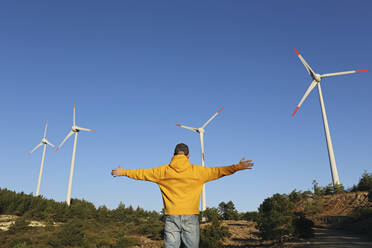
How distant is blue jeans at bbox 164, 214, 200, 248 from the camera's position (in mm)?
4984

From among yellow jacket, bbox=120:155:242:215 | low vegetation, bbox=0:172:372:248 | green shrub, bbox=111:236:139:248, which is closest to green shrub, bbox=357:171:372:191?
low vegetation, bbox=0:172:372:248

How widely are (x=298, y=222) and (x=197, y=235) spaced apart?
2128 centimetres

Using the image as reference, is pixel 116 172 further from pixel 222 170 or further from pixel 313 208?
pixel 313 208

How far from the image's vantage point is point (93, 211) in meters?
54.8

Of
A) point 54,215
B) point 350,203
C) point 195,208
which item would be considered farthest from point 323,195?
point 195,208

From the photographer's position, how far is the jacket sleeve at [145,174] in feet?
18.3

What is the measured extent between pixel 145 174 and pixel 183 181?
0.86m

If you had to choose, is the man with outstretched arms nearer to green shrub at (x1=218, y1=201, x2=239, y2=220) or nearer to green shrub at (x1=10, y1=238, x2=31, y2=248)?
green shrub at (x1=10, y1=238, x2=31, y2=248)

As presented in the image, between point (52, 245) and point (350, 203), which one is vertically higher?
point (350, 203)

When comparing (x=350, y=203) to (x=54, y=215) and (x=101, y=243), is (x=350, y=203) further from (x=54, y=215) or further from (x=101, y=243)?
(x=54, y=215)

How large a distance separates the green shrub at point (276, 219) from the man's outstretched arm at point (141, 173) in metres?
21.2

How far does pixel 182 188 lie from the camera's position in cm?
532

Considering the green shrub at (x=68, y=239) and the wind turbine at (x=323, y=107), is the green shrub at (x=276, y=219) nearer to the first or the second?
the wind turbine at (x=323, y=107)

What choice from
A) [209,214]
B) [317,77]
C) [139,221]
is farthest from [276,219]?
[317,77]
